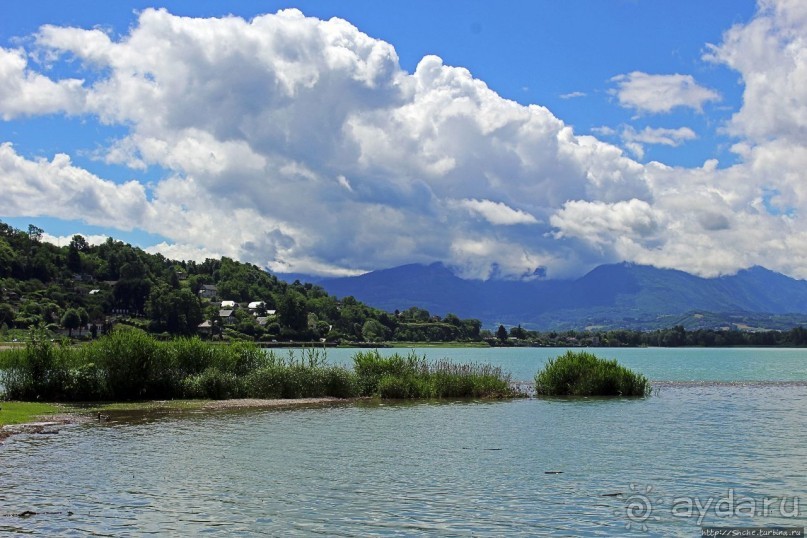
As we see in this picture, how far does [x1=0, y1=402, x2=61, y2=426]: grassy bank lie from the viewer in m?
45.2

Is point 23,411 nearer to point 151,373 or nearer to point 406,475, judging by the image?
point 151,373

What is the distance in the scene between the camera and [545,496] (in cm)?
2722

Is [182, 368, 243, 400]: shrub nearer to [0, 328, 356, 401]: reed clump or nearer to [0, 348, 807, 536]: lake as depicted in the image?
[0, 328, 356, 401]: reed clump

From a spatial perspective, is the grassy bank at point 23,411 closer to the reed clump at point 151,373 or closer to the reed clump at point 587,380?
the reed clump at point 151,373

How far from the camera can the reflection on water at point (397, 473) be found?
2352cm

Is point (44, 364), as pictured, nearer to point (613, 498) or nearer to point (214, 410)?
point (214, 410)

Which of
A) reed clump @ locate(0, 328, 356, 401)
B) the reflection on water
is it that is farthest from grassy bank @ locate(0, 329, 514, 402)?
the reflection on water

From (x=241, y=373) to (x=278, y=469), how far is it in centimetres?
3486

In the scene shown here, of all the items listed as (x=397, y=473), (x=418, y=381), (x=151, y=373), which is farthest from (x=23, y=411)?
(x=418, y=381)

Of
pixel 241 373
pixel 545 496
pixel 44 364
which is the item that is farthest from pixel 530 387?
pixel 545 496

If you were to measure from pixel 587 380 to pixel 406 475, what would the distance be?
42.4 meters

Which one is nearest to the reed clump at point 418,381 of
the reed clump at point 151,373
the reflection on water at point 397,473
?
the reed clump at point 151,373

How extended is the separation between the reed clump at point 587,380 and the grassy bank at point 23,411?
42045 mm

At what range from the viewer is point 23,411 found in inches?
1945
